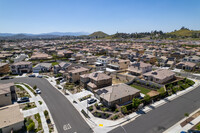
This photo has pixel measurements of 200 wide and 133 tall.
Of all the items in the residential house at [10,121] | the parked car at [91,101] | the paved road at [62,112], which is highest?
the residential house at [10,121]

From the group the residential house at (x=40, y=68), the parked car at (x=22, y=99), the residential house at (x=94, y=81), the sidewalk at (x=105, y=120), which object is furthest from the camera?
the residential house at (x=40, y=68)

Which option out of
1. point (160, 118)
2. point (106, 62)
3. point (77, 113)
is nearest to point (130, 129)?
point (160, 118)

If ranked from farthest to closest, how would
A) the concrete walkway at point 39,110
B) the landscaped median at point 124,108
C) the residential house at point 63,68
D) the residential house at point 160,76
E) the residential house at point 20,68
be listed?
the residential house at point 20,68 → the residential house at point 63,68 → the residential house at point 160,76 → the landscaped median at point 124,108 → the concrete walkway at point 39,110

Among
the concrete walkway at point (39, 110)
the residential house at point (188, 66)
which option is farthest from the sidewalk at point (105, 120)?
the residential house at point (188, 66)

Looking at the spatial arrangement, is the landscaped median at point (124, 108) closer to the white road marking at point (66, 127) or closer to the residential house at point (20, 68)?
the white road marking at point (66, 127)

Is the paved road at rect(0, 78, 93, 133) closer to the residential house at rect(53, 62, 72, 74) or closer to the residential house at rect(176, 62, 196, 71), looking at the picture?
the residential house at rect(53, 62, 72, 74)

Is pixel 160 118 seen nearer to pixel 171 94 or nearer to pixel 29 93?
pixel 171 94

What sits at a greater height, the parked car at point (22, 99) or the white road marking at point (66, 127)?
the parked car at point (22, 99)
